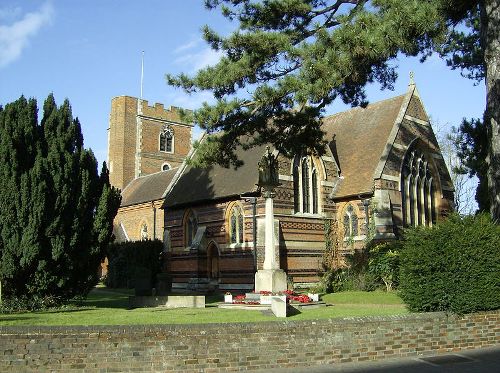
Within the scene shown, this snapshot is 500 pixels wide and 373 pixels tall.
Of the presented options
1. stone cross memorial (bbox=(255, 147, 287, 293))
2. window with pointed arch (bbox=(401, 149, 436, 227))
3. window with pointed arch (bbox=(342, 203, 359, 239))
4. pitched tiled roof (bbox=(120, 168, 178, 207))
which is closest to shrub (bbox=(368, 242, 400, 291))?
window with pointed arch (bbox=(342, 203, 359, 239))

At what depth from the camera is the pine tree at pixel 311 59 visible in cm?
1193

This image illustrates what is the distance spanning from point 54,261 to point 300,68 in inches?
373

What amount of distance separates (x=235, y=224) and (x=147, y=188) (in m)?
15.9

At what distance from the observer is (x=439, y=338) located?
1038 cm

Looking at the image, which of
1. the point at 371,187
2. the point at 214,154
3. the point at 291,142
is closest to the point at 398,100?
the point at 371,187

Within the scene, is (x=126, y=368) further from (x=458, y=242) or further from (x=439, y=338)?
(x=458, y=242)

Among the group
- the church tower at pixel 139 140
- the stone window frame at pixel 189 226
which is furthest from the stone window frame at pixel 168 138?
the stone window frame at pixel 189 226

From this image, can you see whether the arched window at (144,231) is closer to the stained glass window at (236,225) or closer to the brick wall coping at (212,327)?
the stained glass window at (236,225)

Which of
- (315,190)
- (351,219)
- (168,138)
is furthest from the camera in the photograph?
(168,138)

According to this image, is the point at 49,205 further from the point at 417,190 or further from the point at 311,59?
the point at 417,190

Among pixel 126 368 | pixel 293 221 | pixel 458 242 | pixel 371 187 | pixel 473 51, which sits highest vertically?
pixel 473 51

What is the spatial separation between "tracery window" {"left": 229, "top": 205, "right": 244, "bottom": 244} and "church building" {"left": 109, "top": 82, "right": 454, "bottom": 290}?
5 cm

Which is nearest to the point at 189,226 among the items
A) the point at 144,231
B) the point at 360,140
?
the point at 144,231

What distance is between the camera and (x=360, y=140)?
30359 millimetres
